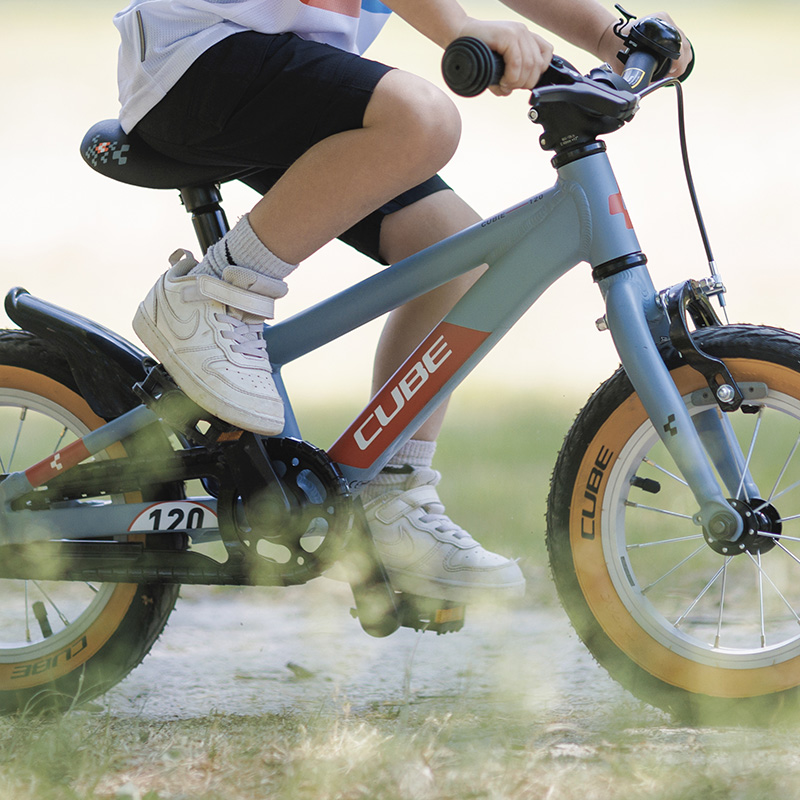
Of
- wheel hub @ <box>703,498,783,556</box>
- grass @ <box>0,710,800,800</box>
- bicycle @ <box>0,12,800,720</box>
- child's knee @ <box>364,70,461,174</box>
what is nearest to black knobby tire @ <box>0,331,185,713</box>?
bicycle @ <box>0,12,800,720</box>

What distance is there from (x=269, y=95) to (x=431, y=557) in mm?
791

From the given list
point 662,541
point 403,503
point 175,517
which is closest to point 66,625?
point 175,517

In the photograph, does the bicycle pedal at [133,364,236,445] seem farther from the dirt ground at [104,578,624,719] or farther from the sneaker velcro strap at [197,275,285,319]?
the dirt ground at [104,578,624,719]

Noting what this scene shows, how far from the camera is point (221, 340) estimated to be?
1.41m

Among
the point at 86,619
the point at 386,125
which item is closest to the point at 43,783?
the point at 86,619

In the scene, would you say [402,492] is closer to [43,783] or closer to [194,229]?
[194,229]

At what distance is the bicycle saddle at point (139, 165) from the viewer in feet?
4.98

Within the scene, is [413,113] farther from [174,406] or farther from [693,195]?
[174,406]

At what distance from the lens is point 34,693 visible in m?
1.68

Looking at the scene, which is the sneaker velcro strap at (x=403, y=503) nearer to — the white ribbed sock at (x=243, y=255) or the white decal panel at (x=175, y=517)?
the white decal panel at (x=175, y=517)

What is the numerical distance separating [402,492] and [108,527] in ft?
1.74

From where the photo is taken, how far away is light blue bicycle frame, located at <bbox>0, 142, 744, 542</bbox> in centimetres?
132

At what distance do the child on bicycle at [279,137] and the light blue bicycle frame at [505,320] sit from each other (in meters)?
0.12

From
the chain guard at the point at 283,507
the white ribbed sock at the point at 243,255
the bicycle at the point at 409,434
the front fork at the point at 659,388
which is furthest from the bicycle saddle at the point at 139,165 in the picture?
the front fork at the point at 659,388
